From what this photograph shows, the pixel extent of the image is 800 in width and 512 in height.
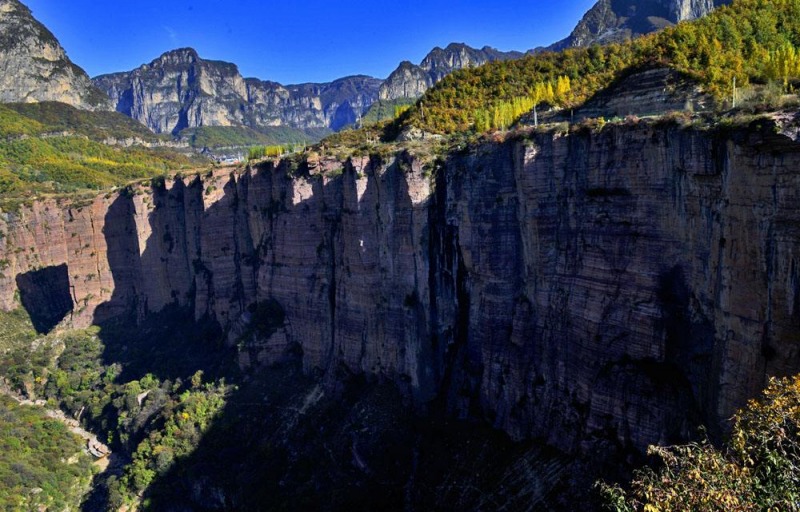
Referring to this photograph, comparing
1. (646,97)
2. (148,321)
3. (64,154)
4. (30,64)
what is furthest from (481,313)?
(30,64)

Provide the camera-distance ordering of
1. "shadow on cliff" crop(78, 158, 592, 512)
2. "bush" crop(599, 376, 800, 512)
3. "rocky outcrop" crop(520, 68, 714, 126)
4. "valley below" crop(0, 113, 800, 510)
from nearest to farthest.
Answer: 1. "bush" crop(599, 376, 800, 512)
2. "valley below" crop(0, 113, 800, 510)
3. "shadow on cliff" crop(78, 158, 592, 512)
4. "rocky outcrop" crop(520, 68, 714, 126)

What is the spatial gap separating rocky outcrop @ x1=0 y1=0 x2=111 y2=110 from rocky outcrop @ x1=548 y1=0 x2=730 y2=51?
377ft

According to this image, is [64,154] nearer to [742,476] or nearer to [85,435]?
[85,435]

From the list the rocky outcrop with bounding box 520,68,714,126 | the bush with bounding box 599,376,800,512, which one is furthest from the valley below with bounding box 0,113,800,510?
the rocky outcrop with bounding box 520,68,714,126

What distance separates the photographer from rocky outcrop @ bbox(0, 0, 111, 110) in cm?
12862

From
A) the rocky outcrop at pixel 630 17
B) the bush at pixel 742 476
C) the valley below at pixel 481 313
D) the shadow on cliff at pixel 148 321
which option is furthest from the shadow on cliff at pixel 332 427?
the rocky outcrop at pixel 630 17

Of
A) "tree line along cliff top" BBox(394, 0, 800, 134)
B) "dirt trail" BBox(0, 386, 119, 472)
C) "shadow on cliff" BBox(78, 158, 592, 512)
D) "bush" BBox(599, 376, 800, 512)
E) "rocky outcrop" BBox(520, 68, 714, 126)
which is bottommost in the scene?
"dirt trail" BBox(0, 386, 119, 472)

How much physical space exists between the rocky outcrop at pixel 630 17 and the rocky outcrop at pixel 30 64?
11493 cm

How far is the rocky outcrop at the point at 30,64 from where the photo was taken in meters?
129

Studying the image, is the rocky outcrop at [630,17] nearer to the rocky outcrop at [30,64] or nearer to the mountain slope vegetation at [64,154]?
the mountain slope vegetation at [64,154]

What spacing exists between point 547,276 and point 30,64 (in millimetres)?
145090

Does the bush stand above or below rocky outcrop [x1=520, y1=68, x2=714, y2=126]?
below

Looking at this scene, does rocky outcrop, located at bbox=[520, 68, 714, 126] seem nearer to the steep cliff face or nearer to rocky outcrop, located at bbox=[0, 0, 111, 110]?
the steep cliff face

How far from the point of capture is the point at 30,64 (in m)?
131
